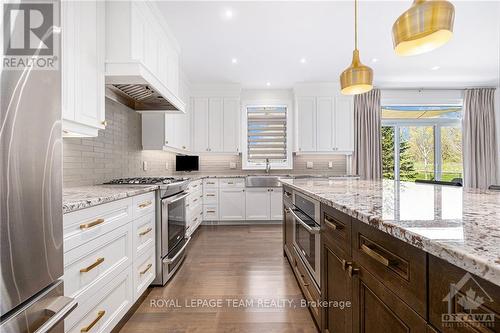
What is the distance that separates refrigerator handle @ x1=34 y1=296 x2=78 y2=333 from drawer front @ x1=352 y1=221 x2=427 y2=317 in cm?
106

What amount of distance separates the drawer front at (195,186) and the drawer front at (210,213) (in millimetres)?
451

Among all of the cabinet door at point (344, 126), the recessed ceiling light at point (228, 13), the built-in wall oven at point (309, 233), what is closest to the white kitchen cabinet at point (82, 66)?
Result: the recessed ceiling light at point (228, 13)

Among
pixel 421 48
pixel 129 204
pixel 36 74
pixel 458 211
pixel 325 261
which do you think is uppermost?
pixel 421 48

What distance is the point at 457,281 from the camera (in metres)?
0.49

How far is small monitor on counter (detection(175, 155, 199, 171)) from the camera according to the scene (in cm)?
469

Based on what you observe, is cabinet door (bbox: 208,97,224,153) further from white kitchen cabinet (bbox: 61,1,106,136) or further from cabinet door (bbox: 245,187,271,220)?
white kitchen cabinet (bbox: 61,1,106,136)

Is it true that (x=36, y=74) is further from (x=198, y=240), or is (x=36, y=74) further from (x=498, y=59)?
(x=498, y=59)

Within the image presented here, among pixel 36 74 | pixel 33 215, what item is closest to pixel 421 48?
pixel 36 74

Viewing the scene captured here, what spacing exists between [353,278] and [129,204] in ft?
4.85

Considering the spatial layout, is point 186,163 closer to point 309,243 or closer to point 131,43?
point 131,43

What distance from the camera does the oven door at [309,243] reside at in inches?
57.4

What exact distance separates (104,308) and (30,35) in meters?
1.43

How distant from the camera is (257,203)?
15.1ft

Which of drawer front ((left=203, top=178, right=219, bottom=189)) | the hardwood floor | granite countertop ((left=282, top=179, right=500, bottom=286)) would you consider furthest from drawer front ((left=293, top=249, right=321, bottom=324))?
drawer front ((left=203, top=178, right=219, bottom=189))
